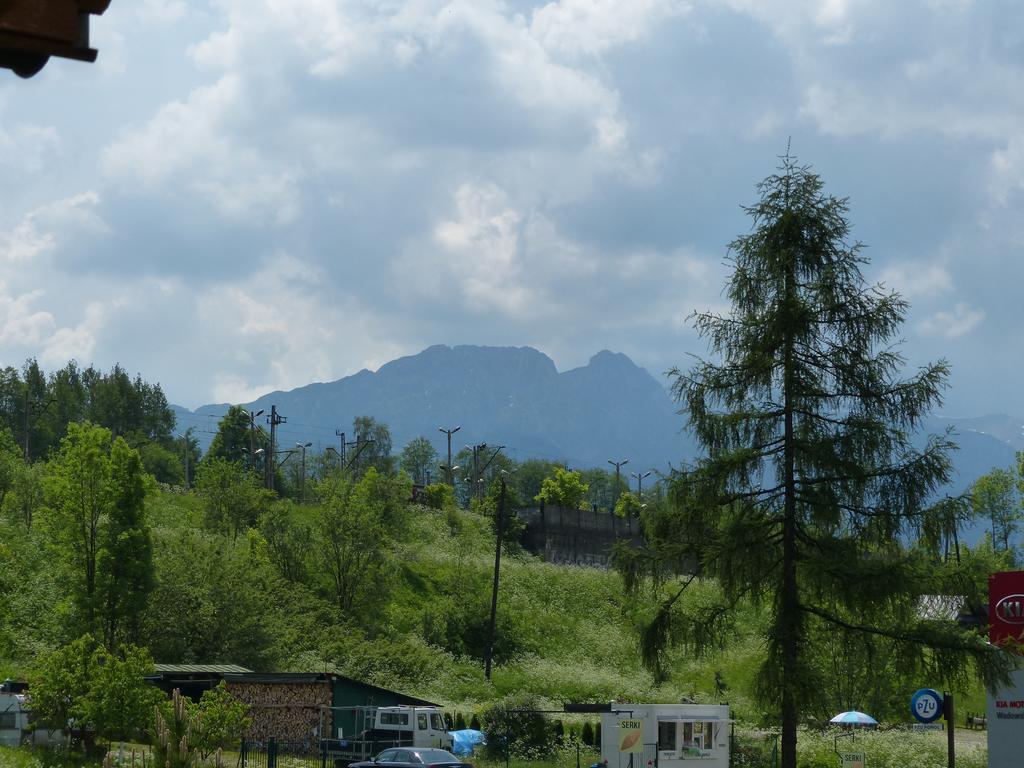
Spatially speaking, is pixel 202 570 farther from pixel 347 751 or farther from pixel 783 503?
pixel 783 503

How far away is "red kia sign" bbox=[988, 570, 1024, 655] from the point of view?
83.6 feet

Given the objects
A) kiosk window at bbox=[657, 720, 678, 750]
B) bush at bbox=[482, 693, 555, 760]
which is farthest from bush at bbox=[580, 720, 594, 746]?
kiosk window at bbox=[657, 720, 678, 750]

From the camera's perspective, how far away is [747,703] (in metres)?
59.2

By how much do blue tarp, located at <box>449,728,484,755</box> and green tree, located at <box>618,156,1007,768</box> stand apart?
18153 millimetres

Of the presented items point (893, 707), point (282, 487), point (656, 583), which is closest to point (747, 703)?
point (893, 707)

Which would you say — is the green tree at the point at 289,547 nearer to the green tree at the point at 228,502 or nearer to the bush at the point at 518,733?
the green tree at the point at 228,502

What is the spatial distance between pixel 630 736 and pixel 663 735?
4.18ft

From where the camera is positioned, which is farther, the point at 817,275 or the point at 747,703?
the point at 747,703

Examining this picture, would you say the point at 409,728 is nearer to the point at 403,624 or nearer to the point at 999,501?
the point at 403,624

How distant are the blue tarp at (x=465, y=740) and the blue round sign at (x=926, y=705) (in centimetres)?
2124

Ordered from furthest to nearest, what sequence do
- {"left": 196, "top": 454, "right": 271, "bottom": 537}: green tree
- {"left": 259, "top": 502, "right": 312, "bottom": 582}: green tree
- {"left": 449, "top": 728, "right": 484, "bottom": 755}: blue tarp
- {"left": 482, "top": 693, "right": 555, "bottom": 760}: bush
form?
1. {"left": 196, "top": 454, "right": 271, "bottom": 537}: green tree
2. {"left": 259, "top": 502, "right": 312, "bottom": 582}: green tree
3. {"left": 482, "top": 693, "right": 555, "bottom": 760}: bush
4. {"left": 449, "top": 728, "right": 484, "bottom": 755}: blue tarp

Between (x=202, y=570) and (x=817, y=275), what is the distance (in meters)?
38.5

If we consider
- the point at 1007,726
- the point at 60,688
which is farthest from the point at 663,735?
the point at 60,688

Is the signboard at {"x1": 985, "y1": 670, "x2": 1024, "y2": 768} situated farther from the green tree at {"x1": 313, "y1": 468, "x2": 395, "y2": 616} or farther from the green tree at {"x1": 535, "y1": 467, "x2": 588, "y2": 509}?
the green tree at {"x1": 535, "y1": 467, "x2": 588, "y2": 509}
